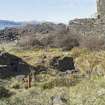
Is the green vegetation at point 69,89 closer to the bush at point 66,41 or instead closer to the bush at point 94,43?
the bush at point 94,43

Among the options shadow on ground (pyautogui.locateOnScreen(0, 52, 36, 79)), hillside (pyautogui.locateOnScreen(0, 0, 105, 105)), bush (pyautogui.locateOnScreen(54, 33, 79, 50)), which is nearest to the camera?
hillside (pyautogui.locateOnScreen(0, 0, 105, 105))

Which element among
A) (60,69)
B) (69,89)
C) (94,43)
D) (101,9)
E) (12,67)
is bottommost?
(60,69)

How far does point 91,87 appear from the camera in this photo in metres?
16.3

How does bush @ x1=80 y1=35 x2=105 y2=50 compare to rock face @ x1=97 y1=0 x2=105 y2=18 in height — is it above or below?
below

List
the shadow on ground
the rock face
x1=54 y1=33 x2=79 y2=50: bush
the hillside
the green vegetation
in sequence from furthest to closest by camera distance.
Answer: x1=54 y1=33 x2=79 y2=50: bush < the rock face < the shadow on ground < the hillside < the green vegetation

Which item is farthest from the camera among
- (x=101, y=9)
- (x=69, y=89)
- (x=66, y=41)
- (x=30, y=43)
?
(x=30, y=43)

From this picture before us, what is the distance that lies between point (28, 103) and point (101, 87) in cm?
326

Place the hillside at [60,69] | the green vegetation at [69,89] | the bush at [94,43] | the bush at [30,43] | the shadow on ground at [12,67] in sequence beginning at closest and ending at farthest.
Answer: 1. the green vegetation at [69,89]
2. the hillside at [60,69]
3. the shadow on ground at [12,67]
4. the bush at [94,43]
5. the bush at [30,43]

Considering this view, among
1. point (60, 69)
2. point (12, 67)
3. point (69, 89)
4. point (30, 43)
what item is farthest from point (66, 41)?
point (69, 89)

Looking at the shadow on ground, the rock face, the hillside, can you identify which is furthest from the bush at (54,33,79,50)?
the shadow on ground

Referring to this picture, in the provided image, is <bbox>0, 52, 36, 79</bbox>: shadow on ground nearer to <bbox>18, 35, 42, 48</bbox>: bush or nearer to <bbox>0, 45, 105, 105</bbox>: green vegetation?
<bbox>0, 45, 105, 105</bbox>: green vegetation

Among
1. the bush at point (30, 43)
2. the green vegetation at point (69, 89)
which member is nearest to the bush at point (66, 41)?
the bush at point (30, 43)

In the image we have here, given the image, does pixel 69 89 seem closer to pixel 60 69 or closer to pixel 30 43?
pixel 60 69

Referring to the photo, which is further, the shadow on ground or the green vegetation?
the shadow on ground
